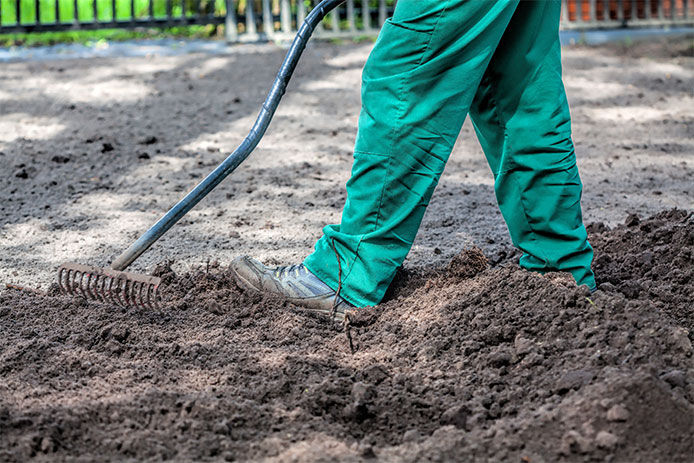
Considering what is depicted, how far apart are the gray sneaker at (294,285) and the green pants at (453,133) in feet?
0.13

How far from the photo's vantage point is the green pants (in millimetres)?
2613

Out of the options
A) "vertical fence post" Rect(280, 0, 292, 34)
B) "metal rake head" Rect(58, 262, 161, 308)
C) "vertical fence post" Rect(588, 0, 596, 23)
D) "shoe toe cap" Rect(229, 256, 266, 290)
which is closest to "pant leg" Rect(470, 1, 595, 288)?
"shoe toe cap" Rect(229, 256, 266, 290)

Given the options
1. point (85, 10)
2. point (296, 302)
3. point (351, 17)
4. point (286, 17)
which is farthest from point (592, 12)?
point (296, 302)

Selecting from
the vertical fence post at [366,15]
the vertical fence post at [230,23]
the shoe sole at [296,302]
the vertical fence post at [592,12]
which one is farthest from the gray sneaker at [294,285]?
the vertical fence post at [592,12]

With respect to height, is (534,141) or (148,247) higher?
(534,141)

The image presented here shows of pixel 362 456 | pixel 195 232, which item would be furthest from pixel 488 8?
pixel 195 232

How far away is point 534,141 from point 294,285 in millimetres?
1004

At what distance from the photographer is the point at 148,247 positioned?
9.65ft

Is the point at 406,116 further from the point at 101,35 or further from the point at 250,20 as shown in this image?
the point at 101,35

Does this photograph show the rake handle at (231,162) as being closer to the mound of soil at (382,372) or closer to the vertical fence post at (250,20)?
the mound of soil at (382,372)

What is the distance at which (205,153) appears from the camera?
17.3 ft

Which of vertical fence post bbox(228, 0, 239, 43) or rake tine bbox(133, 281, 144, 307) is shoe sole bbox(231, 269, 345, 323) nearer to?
rake tine bbox(133, 281, 144, 307)

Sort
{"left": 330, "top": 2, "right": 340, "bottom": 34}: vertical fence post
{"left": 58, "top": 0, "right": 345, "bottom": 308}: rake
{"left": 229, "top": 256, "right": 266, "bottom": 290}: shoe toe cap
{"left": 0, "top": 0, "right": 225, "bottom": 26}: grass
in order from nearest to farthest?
{"left": 58, "top": 0, "right": 345, "bottom": 308}: rake → {"left": 229, "top": 256, "right": 266, "bottom": 290}: shoe toe cap → {"left": 330, "top": 2, "right": 340, "bottom": 34}: vertical fence post → {"left": 0, "top": 0, "right": 225, "bottom": 26}: grass

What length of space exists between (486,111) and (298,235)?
1.30m
